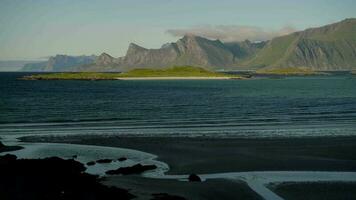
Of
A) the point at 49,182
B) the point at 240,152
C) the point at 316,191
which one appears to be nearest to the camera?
the point at 316,191

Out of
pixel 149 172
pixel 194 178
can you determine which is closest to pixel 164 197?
pixel 194 178

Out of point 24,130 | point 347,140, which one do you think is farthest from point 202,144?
point 24,130

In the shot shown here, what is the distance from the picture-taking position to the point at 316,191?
2545 cm

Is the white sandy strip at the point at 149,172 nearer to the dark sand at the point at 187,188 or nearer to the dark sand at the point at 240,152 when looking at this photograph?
the dark sand at the point at 187,188

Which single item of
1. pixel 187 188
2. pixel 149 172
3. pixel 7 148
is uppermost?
pixel 7 148

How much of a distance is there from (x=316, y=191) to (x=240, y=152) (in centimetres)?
1293

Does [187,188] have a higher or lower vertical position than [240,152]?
higher

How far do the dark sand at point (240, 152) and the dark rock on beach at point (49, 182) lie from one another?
681 centimetres

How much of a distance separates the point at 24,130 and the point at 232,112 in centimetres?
3226

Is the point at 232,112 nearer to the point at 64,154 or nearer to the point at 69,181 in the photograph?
the point at 64,154

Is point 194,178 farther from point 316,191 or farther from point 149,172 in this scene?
point 316,191

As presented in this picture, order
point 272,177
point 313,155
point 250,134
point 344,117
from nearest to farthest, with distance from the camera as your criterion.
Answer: point 272,177 < point 313,155 < point 250,134 < point 344,117

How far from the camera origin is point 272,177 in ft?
96.1

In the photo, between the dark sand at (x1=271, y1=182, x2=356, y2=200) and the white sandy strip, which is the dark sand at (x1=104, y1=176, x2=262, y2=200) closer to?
the white sandy strip
